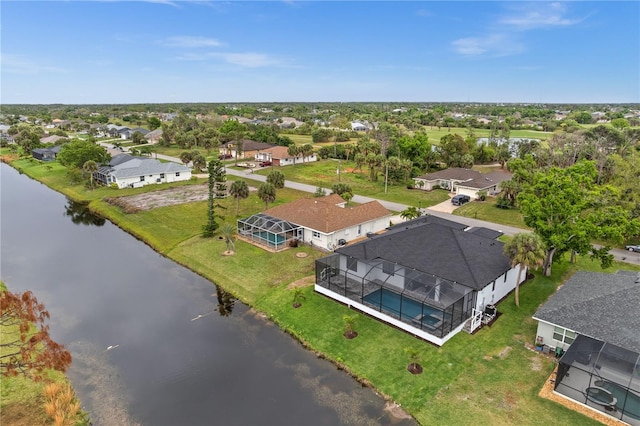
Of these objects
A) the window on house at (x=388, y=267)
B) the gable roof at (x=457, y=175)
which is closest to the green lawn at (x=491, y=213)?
the gable roof at (x=457, y=175)

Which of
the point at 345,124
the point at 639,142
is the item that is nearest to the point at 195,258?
the point at 639,142

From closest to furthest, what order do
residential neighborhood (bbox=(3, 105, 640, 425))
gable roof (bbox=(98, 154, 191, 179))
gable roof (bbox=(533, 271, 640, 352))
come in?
gable roof (bbox=(533, 271, 640, 352)) < residential neighborhood (bbox=(3, 105, 640, 425)) < gable roof (bbox=(98, 154, 191, 179))

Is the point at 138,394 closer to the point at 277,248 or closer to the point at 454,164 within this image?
the point at 277,248

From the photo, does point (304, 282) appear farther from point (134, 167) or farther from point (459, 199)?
A: point (134, 167)

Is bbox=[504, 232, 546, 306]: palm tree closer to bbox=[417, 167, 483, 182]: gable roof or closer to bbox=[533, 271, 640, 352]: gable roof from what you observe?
bbox=[533, 271, 640, 352]: gable roof

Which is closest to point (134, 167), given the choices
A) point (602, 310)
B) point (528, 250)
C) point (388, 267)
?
point (388, 267)

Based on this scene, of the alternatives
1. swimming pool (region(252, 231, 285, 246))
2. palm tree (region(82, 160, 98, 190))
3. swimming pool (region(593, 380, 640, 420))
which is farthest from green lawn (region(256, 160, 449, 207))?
swimming pool (region(593, 380, 640, 420))
